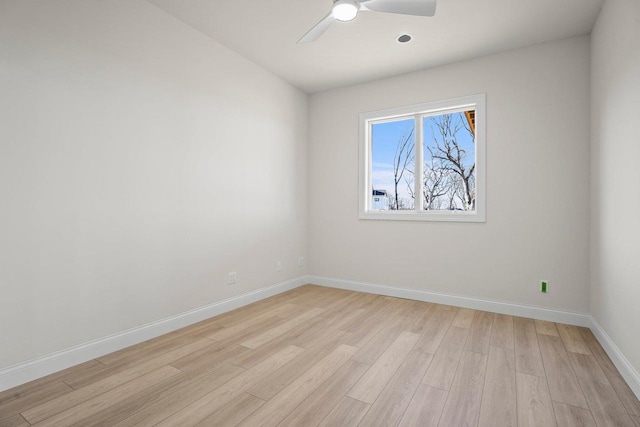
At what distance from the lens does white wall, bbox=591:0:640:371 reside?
6.32 feet

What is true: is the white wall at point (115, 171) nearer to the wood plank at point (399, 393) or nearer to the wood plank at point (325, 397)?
the wood plank at point (325, 397)

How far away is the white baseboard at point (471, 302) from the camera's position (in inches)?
119

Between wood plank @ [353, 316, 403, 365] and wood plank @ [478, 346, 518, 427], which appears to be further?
wood plank @ [353, 316, 403, 365]

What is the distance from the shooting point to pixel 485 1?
8.25 ft

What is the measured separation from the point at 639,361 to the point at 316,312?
2427mm

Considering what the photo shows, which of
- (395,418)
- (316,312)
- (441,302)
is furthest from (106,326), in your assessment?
(441,302)

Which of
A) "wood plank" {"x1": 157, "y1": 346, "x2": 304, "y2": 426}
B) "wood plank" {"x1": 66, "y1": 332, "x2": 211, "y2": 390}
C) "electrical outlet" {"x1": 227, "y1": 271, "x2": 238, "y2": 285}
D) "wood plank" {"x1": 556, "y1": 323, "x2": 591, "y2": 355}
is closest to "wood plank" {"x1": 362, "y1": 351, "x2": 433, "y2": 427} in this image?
"wood plank" {"x1": 157, "y1": 346, "x2": 304, "y2": 426}

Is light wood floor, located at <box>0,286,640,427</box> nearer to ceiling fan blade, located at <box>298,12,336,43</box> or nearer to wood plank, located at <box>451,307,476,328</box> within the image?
wood plank, located at <box>451,307,476,328</box>

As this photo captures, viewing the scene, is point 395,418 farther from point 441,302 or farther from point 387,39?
point 387,39

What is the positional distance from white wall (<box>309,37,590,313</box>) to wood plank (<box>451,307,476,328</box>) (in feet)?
0.69

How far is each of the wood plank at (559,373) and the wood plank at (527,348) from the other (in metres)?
0.04

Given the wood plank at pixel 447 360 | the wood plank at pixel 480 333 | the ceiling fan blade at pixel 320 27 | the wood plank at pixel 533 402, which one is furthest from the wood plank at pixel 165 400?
the ceiling fan blade at pixel 320 27

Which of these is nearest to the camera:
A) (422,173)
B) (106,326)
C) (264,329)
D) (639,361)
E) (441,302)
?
(639,361)

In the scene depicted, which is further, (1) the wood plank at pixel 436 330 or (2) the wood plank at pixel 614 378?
(1) the wood plank at pixel 436 330
